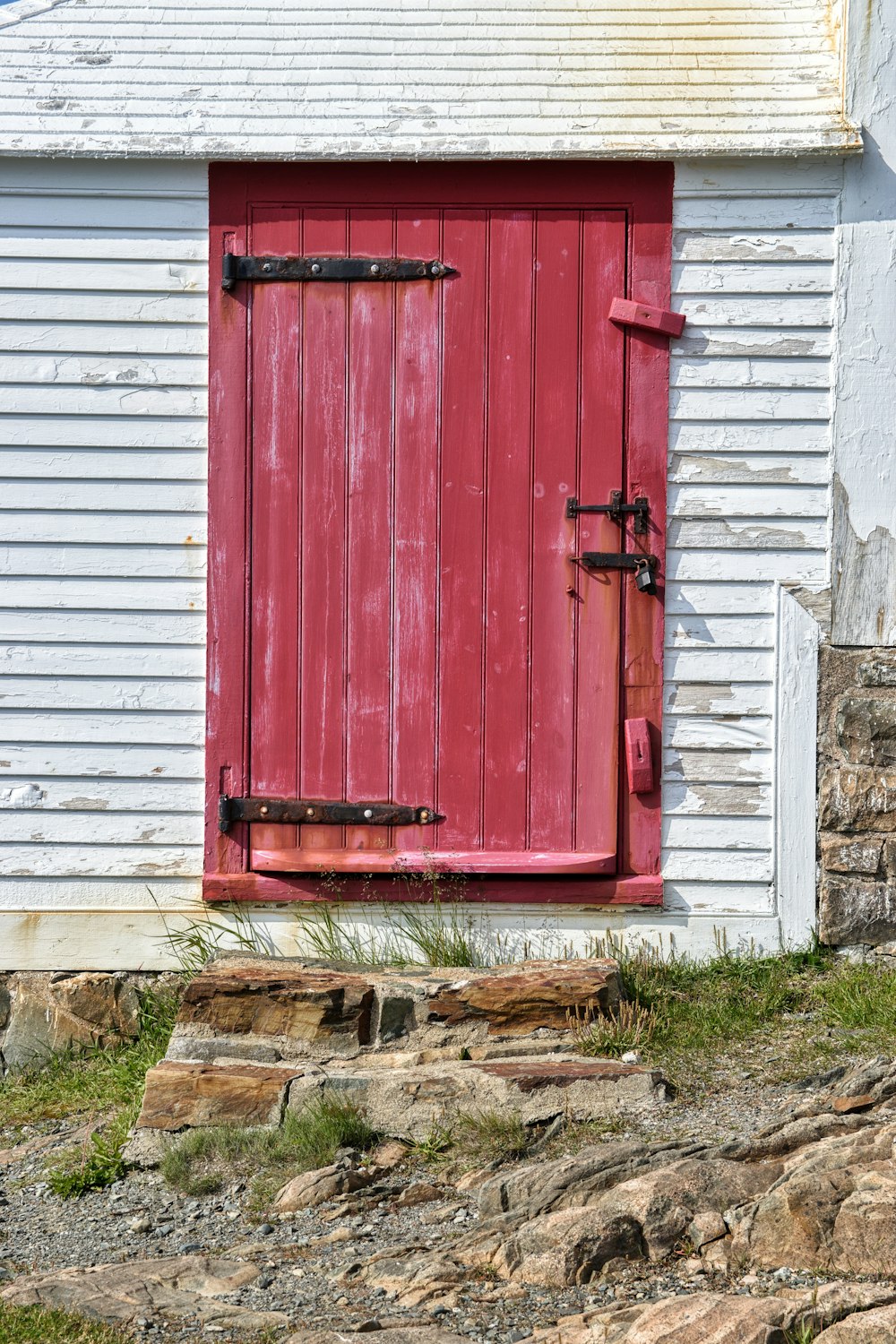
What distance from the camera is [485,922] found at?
4.56 meters

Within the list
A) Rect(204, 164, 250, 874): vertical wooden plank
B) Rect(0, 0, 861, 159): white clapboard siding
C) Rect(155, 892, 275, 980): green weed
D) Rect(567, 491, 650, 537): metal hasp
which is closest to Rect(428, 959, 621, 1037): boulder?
Rect(155, 892, 275, 980): green weed

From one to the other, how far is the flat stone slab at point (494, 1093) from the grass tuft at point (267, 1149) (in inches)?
2.5

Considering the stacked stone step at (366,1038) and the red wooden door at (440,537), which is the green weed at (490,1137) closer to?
the stacked stone step at (366,1038)

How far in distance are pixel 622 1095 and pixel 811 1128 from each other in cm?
67

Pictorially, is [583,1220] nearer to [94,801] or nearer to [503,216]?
[94,801]

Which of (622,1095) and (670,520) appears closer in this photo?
(622,1095)

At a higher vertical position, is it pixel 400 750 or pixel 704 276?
pixel 704 276

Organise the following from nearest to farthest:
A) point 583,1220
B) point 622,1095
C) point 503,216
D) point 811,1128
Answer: point 583,1220, point 811,1128, point 622,1095, point 503,216

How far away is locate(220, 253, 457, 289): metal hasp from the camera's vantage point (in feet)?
14.8

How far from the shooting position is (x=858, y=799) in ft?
14.8

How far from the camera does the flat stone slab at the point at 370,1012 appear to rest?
13.2 feet

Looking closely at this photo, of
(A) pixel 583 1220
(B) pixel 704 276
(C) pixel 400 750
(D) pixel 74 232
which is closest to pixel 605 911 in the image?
(C) pixel 400 750

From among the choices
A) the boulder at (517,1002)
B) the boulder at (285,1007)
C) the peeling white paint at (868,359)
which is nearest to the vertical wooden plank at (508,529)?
the boulder at (517,1002)

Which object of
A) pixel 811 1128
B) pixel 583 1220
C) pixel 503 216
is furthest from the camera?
pixel 503 216
